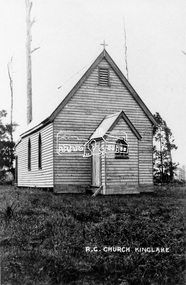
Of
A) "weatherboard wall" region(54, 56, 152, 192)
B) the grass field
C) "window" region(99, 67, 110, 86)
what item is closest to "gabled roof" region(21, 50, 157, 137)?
"weatherboard wall" region(54, 56, 152, 192)

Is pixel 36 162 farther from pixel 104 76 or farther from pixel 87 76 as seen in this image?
pixel 104 76

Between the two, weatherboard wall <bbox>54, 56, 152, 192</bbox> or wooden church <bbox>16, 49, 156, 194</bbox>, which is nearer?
wooden church <bbox>16, 49, 156, 194</bbox>

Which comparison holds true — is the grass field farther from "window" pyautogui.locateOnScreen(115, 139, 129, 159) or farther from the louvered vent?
the louvered vent

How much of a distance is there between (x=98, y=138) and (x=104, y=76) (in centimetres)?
385

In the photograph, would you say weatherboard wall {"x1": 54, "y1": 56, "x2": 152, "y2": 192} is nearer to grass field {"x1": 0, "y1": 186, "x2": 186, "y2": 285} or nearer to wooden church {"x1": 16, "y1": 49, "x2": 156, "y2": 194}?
wooden church {"x1": 16, "y1": 49, "x2": 156, "y2": 194}

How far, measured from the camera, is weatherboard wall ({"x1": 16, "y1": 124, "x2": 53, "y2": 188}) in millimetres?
20328

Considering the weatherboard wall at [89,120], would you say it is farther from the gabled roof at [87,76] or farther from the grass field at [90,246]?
the grass field at [90,246]

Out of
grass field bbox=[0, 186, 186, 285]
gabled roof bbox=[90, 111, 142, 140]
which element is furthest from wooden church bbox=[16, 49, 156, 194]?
grass field bbox=[0, 186, 186, 285]

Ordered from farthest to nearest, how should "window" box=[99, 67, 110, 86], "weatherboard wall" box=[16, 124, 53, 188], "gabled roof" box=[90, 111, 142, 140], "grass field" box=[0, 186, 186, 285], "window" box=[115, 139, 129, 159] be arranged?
1. "window" box=[99, 67, 110, 86]
2. "weatherboard wall" box=[16, 124, 53, 188]
3. "window" box=[115, 139, 129, 159]
4. "gabled roof" box=[90, 111, 142, 140]
5. "grass field" box=[0, 186, 186, 285]

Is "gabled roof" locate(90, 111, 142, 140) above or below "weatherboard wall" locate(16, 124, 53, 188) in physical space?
above

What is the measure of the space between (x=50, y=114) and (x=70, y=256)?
12269mm

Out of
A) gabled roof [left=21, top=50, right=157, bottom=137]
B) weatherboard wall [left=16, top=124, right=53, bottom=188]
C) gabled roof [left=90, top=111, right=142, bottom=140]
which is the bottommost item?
weatherboard wall [left=16, top=124, right=53, bottom=188]

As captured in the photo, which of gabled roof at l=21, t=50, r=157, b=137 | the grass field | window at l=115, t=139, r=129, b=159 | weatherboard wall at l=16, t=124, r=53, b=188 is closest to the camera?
the grass field

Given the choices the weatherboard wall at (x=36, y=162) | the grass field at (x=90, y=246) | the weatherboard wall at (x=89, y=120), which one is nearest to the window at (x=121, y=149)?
the weatherboard wall at (x=89, y=120)
